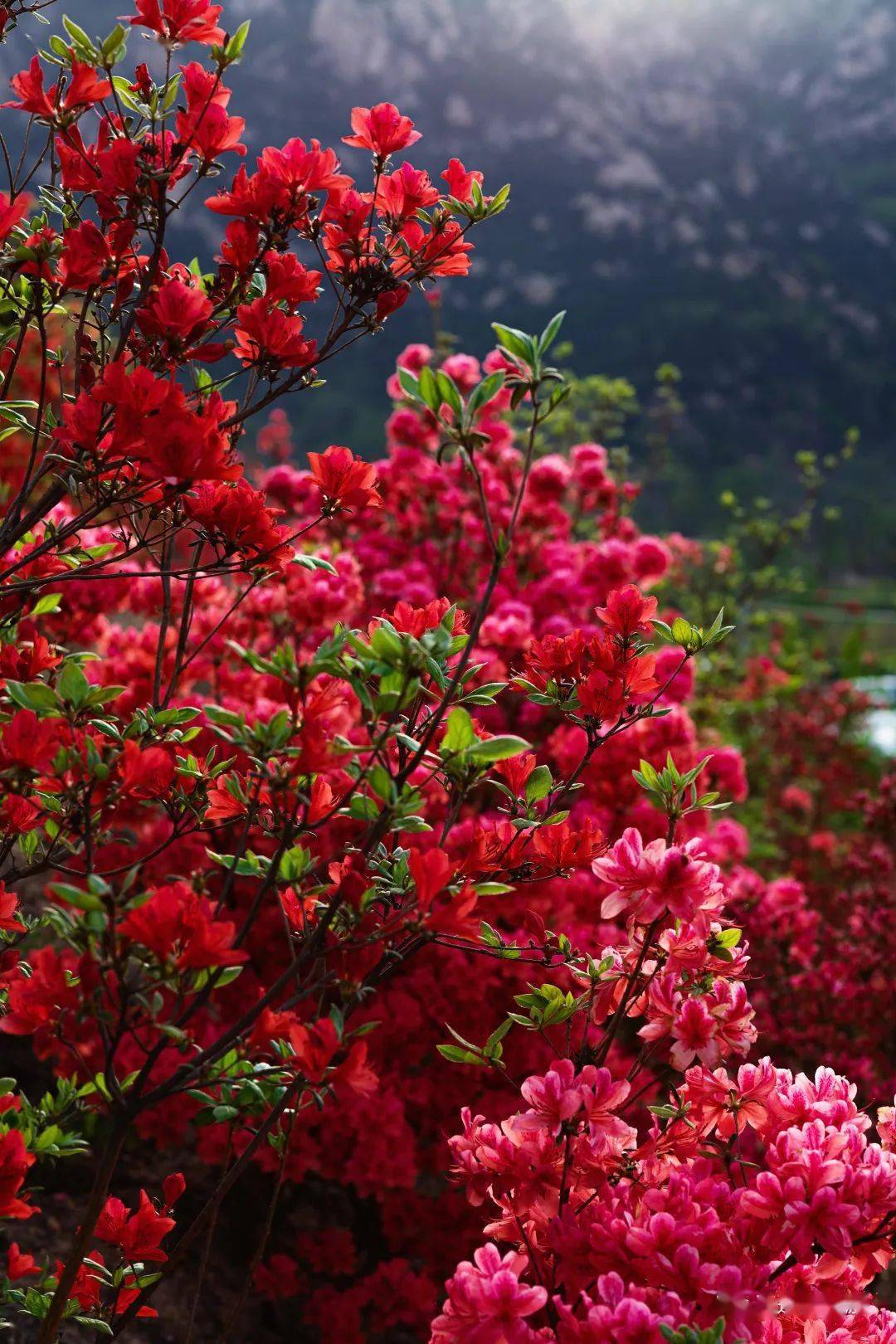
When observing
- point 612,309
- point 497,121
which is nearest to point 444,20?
point 497,121

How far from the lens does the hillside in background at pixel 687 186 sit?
31.5 meters

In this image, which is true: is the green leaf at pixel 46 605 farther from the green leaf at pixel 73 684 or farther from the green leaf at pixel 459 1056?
the green leaf at pixel 459 1056

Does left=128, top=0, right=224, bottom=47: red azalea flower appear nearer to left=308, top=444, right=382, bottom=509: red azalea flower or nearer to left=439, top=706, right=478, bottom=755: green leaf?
left=308, top=444, right=382, bottom=509: red azalea flower

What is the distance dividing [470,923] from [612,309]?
3800 centimetres

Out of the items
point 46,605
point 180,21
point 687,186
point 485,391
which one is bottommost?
point 46,605

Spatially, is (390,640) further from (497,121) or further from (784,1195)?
(497,121)

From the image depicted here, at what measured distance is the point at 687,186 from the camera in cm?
3838

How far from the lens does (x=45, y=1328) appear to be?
1.00m

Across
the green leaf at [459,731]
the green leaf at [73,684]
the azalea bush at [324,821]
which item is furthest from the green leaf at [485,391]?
the green leaf at [73,684]

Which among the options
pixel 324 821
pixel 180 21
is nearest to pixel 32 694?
pixel 324 821

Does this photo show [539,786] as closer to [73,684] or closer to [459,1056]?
[459,1056]

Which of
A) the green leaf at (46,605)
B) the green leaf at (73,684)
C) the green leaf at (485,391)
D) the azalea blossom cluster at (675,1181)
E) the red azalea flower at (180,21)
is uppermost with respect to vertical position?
the red azalea flower at (180,21)

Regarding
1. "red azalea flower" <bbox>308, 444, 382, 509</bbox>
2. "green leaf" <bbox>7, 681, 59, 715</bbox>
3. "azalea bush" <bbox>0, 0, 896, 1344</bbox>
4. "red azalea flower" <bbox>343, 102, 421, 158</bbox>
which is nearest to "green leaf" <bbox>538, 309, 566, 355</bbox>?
"azalea bush" <bbox>0, 0, 896, 1344</bbox>

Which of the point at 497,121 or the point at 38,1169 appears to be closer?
the point at 38,1169
